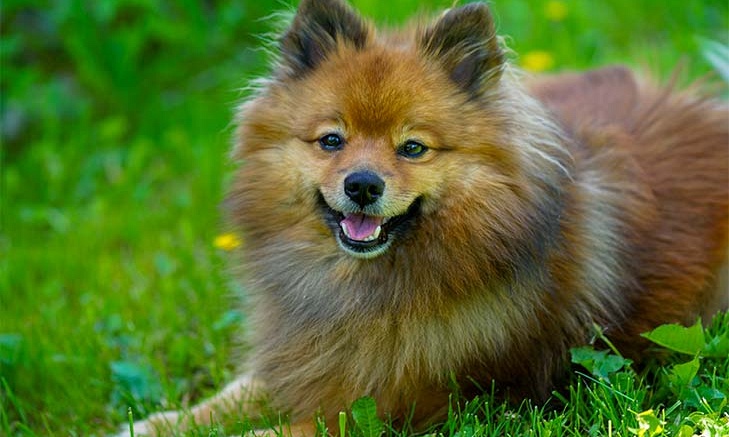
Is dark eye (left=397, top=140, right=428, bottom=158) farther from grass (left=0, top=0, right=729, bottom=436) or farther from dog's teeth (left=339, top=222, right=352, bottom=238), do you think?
grass (left=0, top=0, right=729, bottom=436)

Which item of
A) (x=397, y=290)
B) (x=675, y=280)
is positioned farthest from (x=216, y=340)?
(x=675, y=280)

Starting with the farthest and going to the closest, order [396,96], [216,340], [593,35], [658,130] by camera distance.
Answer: [593,35], [216,340], [658,130], [396,96]

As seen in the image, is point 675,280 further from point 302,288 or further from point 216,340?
point 216,340

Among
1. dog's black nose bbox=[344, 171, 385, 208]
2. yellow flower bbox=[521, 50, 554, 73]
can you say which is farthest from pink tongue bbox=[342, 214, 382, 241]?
yellow flower bbox=[521, 50, 554, 73]

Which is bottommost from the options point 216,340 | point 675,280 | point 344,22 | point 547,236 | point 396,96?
point 216,340

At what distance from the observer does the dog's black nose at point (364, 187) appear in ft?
10.6

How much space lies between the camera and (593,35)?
264 inches

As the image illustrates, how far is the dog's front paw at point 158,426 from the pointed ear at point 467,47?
5.28ft

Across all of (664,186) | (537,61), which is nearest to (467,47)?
(664,186)

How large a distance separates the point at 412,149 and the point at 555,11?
12.2 ft

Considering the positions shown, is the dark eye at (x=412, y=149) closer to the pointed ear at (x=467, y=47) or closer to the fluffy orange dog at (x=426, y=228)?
the fluffy orange dog at (x=426, y=228)

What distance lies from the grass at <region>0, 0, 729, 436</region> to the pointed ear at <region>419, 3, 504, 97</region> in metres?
0.86

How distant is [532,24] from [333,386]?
12.8 ft

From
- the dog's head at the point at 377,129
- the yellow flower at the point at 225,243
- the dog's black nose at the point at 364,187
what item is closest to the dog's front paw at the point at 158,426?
the yellow flower at the point at 225,243
